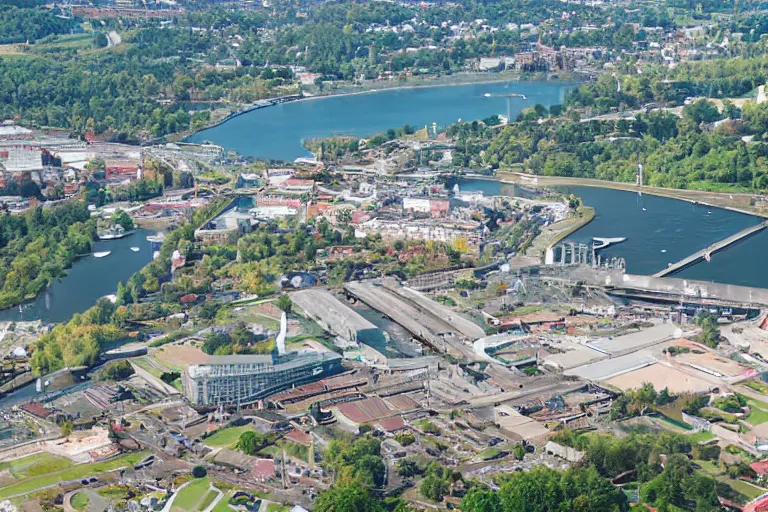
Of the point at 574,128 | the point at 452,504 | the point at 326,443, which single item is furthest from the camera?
the point at 574,128

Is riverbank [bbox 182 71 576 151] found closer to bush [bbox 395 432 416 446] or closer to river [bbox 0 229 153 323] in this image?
river [bbox 0 229 153 323]

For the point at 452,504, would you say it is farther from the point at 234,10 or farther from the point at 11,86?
the point at 234,10

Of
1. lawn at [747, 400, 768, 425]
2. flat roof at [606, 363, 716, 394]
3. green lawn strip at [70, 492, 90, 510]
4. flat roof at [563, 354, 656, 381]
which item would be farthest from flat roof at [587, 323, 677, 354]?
green lawn strip at [70, 492, 90, 510]

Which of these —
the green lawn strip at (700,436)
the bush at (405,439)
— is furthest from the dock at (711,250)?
the bush at (405,439)

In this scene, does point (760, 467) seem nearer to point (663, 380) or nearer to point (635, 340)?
point (663, 380)

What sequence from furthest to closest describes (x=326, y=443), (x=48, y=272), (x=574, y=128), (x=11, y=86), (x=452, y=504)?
(x=11, y=86) → (x=574, y=128) → (x=48, y=272) → (x=326, y=443) → (x=452, y=504)

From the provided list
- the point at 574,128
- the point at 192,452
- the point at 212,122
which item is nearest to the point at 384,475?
the point at 192,452

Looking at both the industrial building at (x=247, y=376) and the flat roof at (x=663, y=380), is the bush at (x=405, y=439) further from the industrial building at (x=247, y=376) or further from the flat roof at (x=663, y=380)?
the flat roof at (x=663, y=380)
